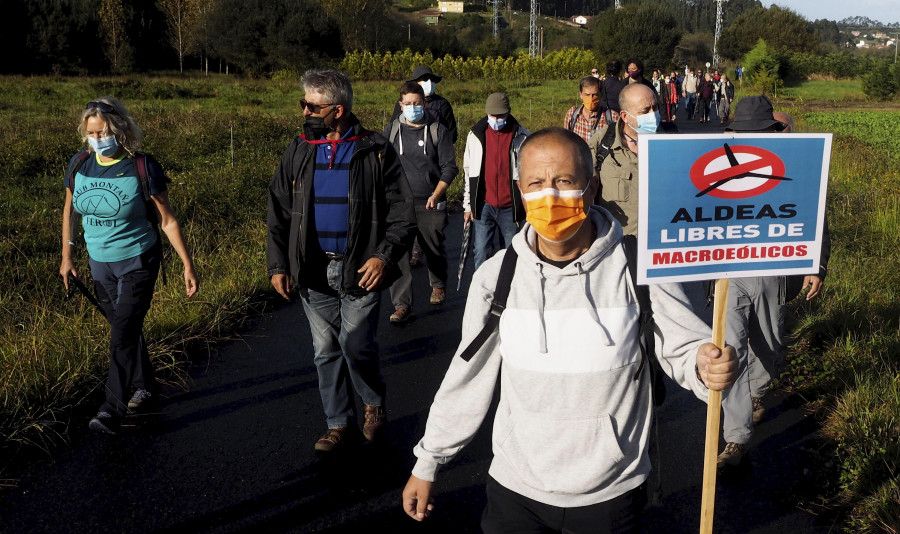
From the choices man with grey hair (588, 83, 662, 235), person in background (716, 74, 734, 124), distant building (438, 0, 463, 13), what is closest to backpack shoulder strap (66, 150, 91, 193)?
man with grey hair (588, 83, 662, 235)

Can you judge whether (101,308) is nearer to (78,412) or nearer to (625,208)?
(78,412)

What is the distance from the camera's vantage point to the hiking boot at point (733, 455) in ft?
14.1

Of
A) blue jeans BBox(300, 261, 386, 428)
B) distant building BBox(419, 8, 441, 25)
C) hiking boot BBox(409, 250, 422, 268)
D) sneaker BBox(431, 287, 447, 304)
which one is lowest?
sneaker BBox(431, 287, 447, 304)

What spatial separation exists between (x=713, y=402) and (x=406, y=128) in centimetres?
541

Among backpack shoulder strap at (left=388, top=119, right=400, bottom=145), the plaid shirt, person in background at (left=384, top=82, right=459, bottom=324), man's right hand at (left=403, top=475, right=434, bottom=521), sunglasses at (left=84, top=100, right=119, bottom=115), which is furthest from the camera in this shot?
the plaid shirt

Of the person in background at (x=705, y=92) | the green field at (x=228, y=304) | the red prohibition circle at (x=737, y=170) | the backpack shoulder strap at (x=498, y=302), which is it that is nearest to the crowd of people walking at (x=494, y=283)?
the backpack shoulder strap at (x=498, y=302)

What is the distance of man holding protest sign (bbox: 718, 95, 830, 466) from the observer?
4.34 m

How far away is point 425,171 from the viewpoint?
7355 millimetres

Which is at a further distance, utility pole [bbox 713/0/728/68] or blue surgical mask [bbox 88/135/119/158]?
utility pole [bbox 713/0/728/68]

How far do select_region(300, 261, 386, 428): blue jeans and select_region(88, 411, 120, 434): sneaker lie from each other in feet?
4.02

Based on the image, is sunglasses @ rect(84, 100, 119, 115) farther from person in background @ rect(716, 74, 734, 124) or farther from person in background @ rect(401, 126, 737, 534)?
person in background @ rect(716, 74, 734, 124)

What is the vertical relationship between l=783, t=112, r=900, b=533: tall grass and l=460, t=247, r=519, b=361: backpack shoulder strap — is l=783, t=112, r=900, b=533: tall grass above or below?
below

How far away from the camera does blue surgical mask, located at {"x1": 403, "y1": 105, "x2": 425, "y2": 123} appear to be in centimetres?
714

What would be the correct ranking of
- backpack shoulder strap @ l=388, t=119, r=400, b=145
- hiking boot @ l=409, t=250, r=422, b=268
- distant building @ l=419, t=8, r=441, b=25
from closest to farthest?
backpack shoulder strap @ l=388, t=119, r=400, b=145 < hiking boot @ l=409, t=250, r=422, b=268 < distant building @ l=419, t=8, r=441, b=25
